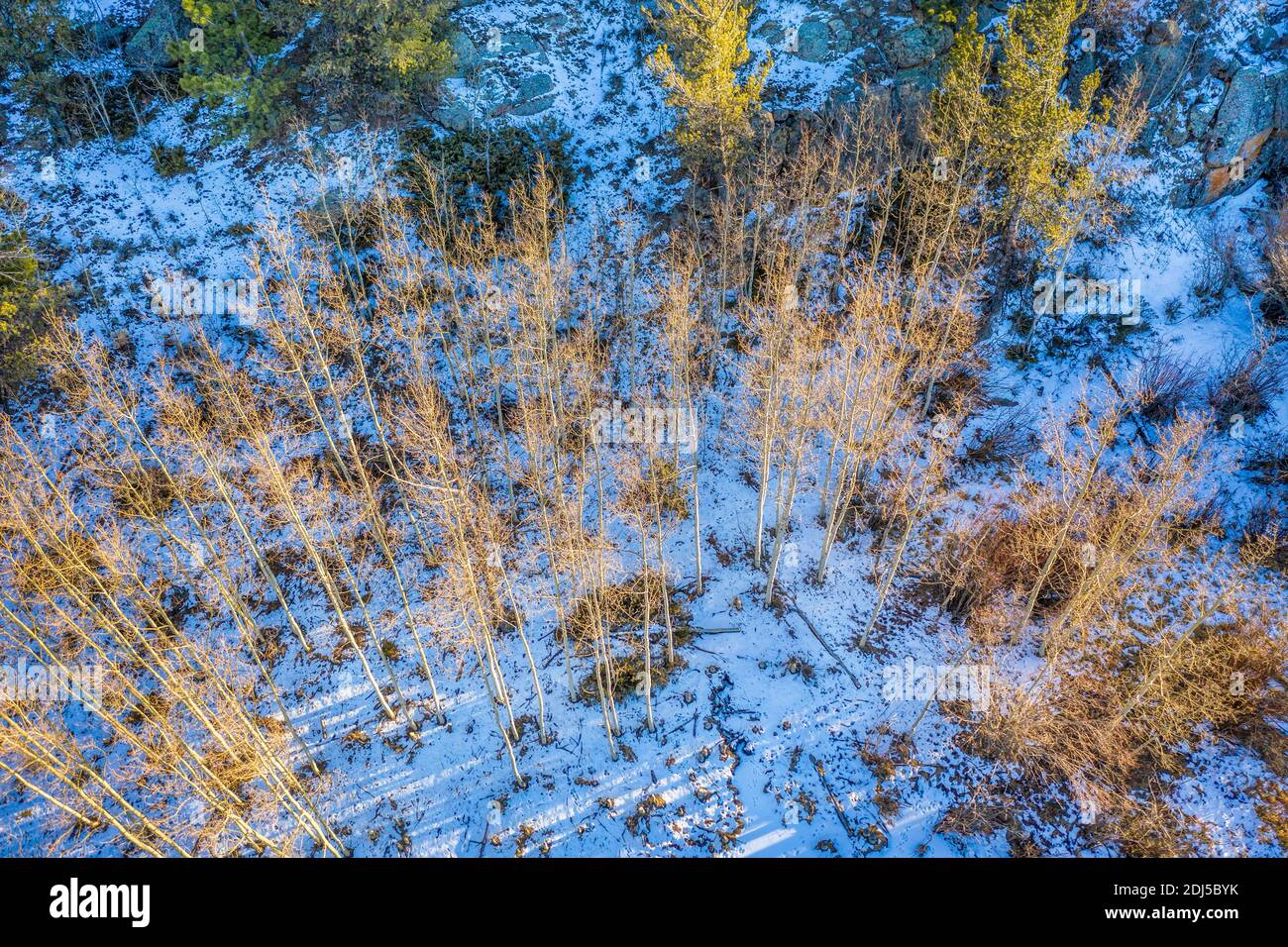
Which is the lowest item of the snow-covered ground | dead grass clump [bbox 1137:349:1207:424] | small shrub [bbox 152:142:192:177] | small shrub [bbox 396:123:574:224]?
the snow-covered ground

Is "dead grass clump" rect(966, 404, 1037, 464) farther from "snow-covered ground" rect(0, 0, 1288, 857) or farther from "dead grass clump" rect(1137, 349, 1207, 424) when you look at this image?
"dead grass clump" rect(1137, 349, 1207, 424)

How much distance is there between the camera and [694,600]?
22844mm

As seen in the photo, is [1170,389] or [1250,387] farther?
[1170,389]

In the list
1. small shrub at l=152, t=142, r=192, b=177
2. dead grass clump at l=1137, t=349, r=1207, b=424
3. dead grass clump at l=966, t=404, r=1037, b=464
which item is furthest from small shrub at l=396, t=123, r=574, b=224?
dead grass clump at l=1137, t=349, r=1207, b=424

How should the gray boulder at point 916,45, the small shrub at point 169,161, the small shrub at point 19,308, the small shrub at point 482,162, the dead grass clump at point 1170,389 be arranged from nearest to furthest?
the small shrub at point 19,308 < the dead grass clump at point 1170,389 < the gray boulder at point 916,45 < the small shrub at point 482,162 < the small shrub at point 169,161

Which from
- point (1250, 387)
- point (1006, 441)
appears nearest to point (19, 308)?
point (1006, 441)

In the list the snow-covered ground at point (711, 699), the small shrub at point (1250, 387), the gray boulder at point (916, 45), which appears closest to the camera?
the snow-covered ground at point (711, 699)

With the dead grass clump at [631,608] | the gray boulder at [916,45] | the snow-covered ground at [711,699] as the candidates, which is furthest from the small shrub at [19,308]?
the gray boulder at [916,45]

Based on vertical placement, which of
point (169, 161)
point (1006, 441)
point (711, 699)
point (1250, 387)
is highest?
point (169, 161)

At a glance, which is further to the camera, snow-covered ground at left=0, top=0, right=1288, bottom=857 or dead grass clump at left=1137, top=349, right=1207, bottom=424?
dead grass clump at left=1137, top=349, right=1207, bottom=424

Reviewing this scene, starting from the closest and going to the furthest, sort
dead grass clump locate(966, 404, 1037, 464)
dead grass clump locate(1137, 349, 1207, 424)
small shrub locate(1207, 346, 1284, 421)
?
small shrub locate(1207, 346, 1284, 421) < dead grass clump locate(1137, 349, 1207, 424) < dead grass clump locate(966, 404, 1037, 464)

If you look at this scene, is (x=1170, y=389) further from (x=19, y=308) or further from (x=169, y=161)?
(x=169, y=161)

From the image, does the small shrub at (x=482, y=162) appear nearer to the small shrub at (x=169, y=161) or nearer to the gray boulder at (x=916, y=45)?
the small shrub at (x=169, y=161)

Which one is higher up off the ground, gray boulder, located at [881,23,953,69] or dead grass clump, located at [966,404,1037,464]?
gray boulder, located at [881,23,953,69]
